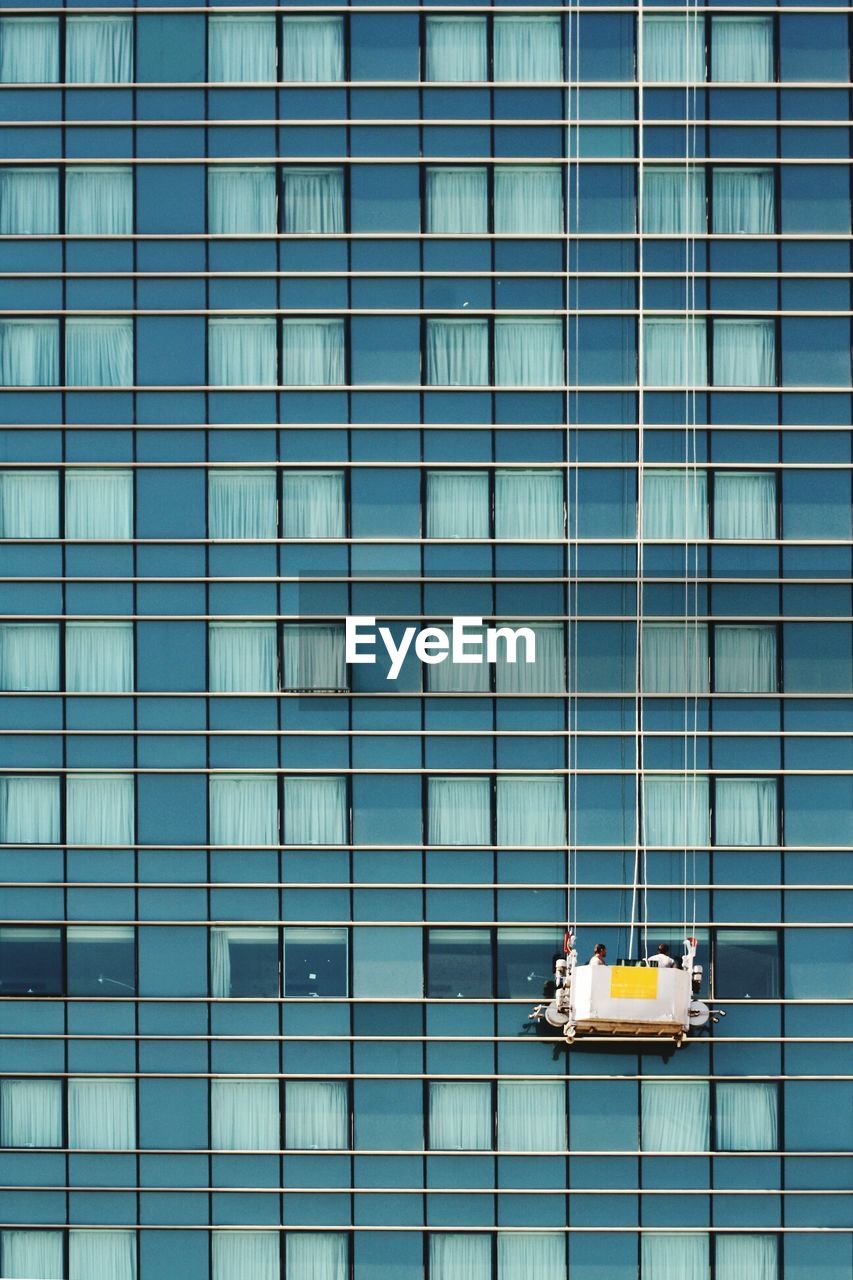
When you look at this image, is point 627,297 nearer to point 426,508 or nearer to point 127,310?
point 426,508

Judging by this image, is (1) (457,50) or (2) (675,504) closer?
(2) (675,504)

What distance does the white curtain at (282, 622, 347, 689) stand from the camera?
3316 cm

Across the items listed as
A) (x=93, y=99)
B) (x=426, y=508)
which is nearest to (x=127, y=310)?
(x=93, y=99)

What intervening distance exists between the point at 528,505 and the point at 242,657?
6.81 meters

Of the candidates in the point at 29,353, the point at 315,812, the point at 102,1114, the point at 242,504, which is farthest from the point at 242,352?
the point at 102,1114

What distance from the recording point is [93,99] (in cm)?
3391

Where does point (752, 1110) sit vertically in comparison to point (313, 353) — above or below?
below

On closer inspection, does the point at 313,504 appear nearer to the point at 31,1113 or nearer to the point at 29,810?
the point at 29,810

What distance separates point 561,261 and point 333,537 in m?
7.55

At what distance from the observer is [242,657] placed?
1314 inches

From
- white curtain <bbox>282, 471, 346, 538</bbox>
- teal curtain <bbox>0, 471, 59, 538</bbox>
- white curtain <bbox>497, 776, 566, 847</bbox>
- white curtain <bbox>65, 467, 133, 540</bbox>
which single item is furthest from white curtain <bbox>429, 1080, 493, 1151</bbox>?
teal curtain <bbox>0, 471, 59, 538</bbox>

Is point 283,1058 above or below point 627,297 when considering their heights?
below

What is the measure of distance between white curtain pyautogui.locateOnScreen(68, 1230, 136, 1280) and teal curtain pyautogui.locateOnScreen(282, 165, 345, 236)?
21.5 m

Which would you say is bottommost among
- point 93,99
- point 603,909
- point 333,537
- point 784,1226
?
point 784,1226
